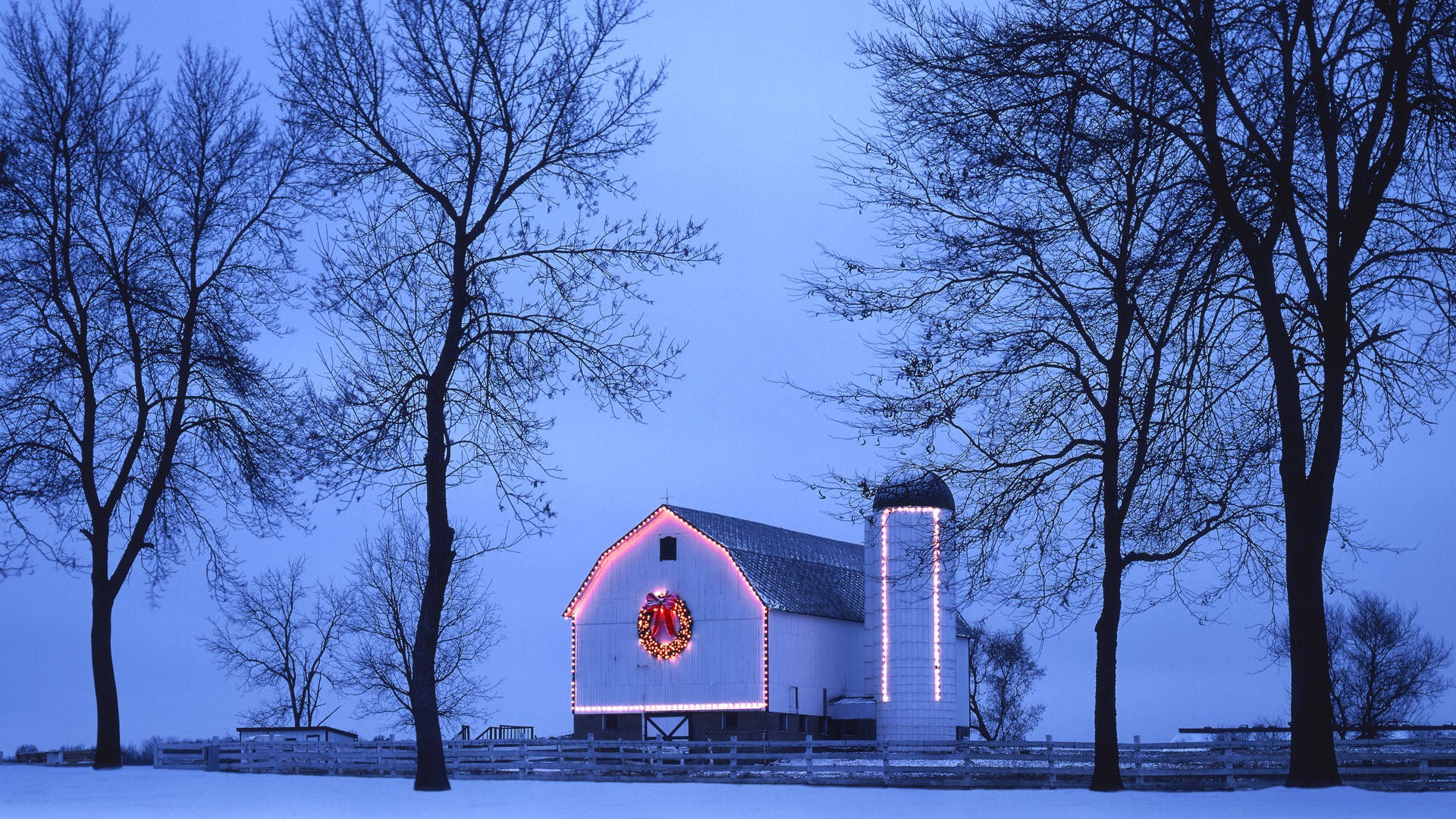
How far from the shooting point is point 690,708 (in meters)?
47.8

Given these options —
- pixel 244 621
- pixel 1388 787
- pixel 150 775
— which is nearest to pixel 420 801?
pixel 150 775

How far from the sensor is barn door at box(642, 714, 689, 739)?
4803 centimetres

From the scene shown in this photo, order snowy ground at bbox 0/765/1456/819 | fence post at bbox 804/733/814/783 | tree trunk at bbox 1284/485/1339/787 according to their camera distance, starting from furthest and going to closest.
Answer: fence post at bbox 804/733/814/783
tree trunk at bbox 1284/485/1339/787
snowy ground at bbox 0/765/1456/819

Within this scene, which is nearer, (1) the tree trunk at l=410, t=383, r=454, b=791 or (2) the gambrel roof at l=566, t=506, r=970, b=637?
(1) the tree trunk at l=410, t=383, r=454, b=791

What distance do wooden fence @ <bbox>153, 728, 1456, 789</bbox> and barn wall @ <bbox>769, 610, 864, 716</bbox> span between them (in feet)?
8.18

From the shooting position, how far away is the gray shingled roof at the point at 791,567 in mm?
48000

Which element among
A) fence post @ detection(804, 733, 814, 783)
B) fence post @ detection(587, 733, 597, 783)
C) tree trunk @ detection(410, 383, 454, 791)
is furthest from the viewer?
fence post @ detection(587, 733, 597, 783)

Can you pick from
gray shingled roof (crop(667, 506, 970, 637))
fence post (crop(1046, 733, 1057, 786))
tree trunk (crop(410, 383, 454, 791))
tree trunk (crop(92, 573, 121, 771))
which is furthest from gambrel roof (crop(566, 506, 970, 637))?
tree trunk (crop(410, 383, 454, 791))

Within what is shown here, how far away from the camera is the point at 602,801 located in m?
22.9

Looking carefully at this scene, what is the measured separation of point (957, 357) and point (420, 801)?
10748mm

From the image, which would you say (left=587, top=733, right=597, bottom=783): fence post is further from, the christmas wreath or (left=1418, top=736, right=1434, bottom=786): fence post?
(left=1418, top=736, right=1434, bottom=786): fence post

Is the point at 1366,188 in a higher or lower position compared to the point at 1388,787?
higher

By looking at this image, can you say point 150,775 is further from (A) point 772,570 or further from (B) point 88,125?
(A) point 772,570

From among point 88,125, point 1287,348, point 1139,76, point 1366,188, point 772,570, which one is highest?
point 88,125
